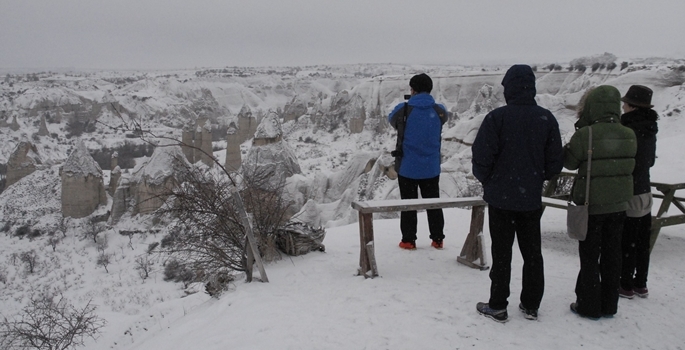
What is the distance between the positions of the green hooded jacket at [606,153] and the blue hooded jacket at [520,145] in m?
0.16

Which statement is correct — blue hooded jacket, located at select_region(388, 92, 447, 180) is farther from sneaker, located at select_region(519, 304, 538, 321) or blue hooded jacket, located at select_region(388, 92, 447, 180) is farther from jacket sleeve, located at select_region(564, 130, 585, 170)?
sneaker, located at select_region(519, 304, 538, 321)

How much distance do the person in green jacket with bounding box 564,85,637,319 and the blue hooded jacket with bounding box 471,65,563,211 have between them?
17 centimetres

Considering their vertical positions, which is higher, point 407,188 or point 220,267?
point 407,188

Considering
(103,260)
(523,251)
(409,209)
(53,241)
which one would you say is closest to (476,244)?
(409,209)

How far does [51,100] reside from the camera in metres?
63.7

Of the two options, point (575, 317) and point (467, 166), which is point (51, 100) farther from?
point (575, 317)

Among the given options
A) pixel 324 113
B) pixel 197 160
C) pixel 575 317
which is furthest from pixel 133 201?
pixel 324 113

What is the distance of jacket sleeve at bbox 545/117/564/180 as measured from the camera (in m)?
2.61

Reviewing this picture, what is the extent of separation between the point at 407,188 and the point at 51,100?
7370 centimetres

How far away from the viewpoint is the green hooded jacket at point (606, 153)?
8.43 ft

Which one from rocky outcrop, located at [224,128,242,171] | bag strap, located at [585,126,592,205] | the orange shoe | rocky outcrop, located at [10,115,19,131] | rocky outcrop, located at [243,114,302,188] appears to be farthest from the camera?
rocky outcrop, located at [10,115,19,131]

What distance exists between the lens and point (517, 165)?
261 cm

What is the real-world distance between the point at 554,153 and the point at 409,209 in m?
1.27

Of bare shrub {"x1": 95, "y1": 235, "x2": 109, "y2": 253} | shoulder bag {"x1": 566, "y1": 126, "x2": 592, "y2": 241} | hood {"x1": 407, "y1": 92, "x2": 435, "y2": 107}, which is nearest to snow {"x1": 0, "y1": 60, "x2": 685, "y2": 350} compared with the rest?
shoulder bag {"x1": 566, "y1": 126, "x2": 592, "y2": 241}
